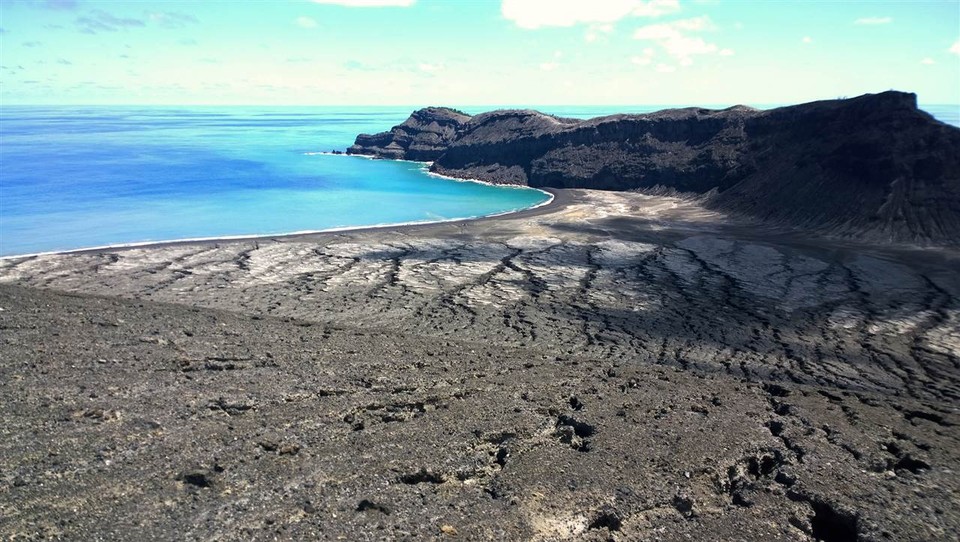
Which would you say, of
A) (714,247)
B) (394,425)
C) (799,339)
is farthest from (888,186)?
(394,425)

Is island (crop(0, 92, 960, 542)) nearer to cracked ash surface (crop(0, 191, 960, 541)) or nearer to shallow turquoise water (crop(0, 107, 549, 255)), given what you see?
cracked ash surface (crop(0, 191, 960, 541))

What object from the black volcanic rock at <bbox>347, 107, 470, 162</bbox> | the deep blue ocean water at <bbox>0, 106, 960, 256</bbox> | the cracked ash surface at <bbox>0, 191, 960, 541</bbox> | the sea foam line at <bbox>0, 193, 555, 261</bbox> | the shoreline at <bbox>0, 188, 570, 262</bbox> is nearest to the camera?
the cracked ash surface at <bbox>0, 191, 960, 541</bbox>

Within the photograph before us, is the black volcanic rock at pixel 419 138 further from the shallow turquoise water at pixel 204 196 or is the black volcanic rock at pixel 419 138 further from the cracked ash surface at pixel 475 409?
the cracked ash surface at pixel 475 409

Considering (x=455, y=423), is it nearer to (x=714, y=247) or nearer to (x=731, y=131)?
(x=714, y=247)

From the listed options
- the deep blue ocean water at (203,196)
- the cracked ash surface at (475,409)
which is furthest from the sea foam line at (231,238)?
the cracked ash surface at (475,409)

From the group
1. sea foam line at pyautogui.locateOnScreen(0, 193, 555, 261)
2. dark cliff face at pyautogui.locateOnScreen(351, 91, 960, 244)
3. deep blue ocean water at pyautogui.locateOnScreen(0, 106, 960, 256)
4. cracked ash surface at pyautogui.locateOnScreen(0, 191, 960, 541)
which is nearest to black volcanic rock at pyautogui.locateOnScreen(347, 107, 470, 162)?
deep blue ocean water at pyautogui.locateOnScreen(0, 106, 960, 256)

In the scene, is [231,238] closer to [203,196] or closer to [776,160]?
[203,196]
